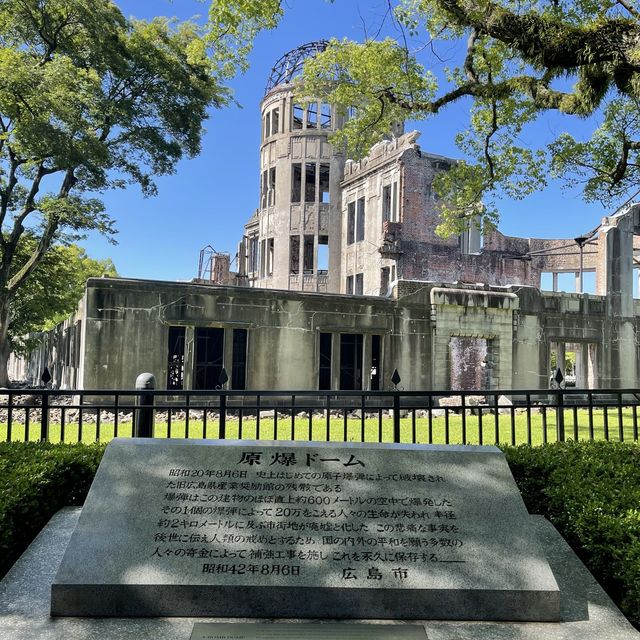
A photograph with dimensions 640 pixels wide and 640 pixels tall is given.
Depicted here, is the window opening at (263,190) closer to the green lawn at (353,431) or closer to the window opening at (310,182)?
the window opening at (310,182)

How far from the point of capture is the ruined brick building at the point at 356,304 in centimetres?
1644

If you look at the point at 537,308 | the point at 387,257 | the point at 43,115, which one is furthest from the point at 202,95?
the point at 537,308

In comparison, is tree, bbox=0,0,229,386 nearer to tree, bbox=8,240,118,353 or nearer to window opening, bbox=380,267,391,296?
tree, bbox=8,240,118,353

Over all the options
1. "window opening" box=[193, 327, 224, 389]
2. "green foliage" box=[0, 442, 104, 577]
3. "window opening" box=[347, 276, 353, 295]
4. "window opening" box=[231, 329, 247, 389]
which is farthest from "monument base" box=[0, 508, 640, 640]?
"window opening" box=[347, 276, 353, 295]

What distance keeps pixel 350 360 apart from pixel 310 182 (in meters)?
21.7

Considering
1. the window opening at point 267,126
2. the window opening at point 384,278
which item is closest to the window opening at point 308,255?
the window opening at point 384,278

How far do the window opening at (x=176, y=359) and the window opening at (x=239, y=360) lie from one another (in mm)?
1580

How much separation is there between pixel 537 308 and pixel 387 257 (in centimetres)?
1011

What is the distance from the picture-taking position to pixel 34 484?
464 centimetres

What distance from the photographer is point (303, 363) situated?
17891 millimetres

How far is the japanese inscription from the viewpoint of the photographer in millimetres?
3533

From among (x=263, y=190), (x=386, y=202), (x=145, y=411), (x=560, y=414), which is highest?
(x=263, y=190)

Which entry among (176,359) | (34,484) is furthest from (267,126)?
(34,484)

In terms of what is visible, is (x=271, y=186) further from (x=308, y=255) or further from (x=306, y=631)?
(x=306, y=631)
